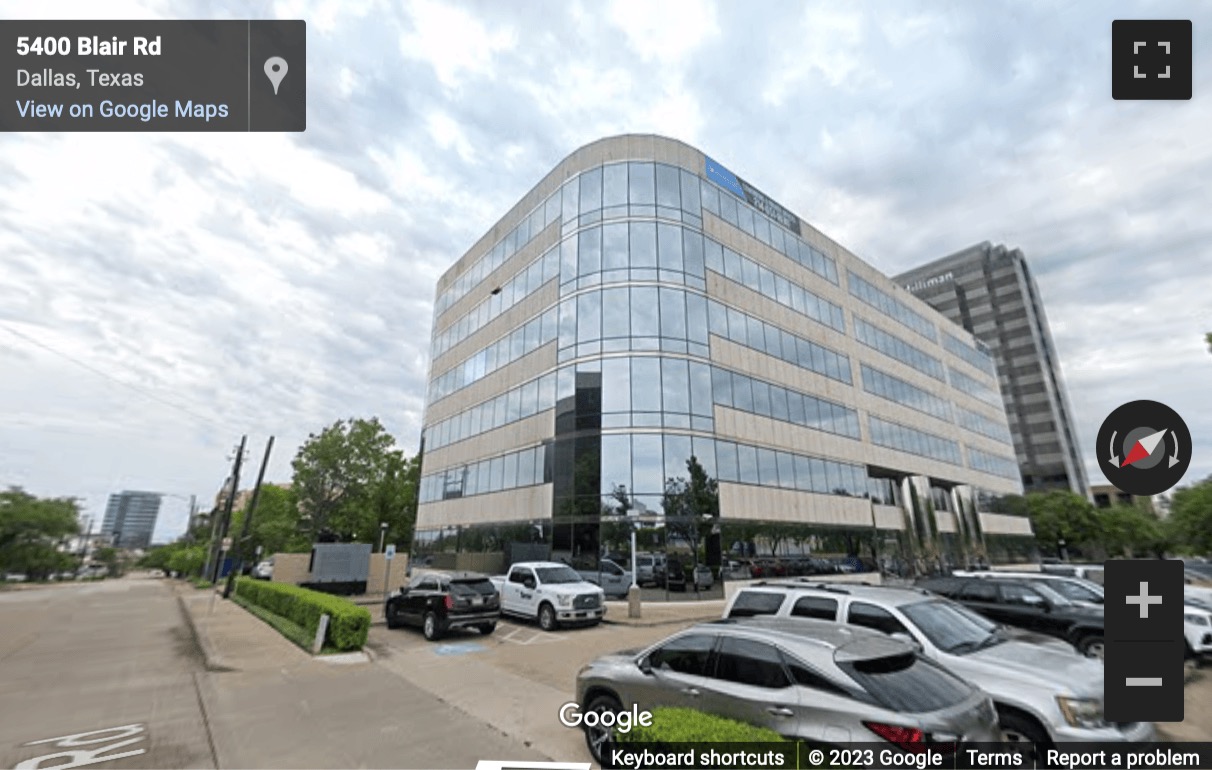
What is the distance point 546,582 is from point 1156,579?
1430 cm

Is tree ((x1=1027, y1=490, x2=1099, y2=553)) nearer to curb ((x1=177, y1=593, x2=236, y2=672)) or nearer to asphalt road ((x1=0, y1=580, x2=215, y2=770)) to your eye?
curb ((x1=177, y1=593, x2=236, y2=672))

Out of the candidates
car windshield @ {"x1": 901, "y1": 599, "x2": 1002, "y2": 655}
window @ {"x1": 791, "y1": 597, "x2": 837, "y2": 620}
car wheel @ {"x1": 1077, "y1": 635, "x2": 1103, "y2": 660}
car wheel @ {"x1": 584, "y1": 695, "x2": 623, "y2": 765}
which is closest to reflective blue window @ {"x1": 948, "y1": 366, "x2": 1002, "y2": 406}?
car wheel @ {"x1": 1077, "y1": 635, "x2": 1103, "y2": 660}

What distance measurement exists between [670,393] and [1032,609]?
46.9 feet

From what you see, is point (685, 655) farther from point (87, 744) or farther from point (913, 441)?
point (913, 441)

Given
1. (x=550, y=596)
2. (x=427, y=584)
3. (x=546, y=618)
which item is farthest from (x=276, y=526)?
(x=550, y=596)

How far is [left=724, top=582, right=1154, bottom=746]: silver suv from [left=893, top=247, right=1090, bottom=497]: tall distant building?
85915 millimetres

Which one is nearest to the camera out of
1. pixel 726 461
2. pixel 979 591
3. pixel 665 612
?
pixel 979 591

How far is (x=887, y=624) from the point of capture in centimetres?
641

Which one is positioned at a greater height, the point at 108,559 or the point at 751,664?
the point at 751,664

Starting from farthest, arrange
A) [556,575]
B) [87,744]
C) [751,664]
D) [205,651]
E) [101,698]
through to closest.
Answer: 1. [556,575]
2. [205,651]
3. [101,698]
4. [87,744]
5. [751,664]

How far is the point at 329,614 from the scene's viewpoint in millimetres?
11391

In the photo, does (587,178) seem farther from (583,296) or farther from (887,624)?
(887,624)

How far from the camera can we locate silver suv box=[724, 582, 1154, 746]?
4.58 meters

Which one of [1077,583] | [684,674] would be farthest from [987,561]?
[684,674]
